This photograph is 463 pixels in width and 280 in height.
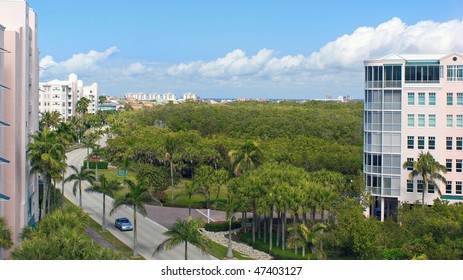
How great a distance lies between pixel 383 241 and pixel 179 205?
75.0 feet

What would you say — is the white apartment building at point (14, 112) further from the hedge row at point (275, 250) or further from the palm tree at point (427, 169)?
the palm tree at point (427, 169)

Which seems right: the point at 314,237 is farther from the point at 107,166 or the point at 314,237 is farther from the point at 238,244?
the point at 107,166

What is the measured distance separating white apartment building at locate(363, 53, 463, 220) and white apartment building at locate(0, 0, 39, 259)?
82.2 ft

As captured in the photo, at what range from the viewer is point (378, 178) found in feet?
138

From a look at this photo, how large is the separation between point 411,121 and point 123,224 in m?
22.4

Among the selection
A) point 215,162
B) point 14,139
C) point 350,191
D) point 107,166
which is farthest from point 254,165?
point 107,166

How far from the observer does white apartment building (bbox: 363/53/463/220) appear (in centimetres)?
4084

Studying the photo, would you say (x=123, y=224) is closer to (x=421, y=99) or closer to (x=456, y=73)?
(x=421, y=99)

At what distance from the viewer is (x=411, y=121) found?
41.5m

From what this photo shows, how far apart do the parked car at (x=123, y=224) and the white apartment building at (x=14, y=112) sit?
26.5 ft

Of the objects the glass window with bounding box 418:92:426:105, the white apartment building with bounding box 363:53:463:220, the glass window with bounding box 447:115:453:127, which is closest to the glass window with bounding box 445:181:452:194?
the white apartment building with bounding box 363:53:463:220

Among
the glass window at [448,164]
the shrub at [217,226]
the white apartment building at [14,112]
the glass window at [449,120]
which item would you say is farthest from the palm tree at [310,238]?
the glass window at [449,120]

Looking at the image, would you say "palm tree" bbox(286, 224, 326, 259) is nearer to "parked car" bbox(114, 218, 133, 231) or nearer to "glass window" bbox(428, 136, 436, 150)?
"parked car" bbox(114, 218, 133, 231)
